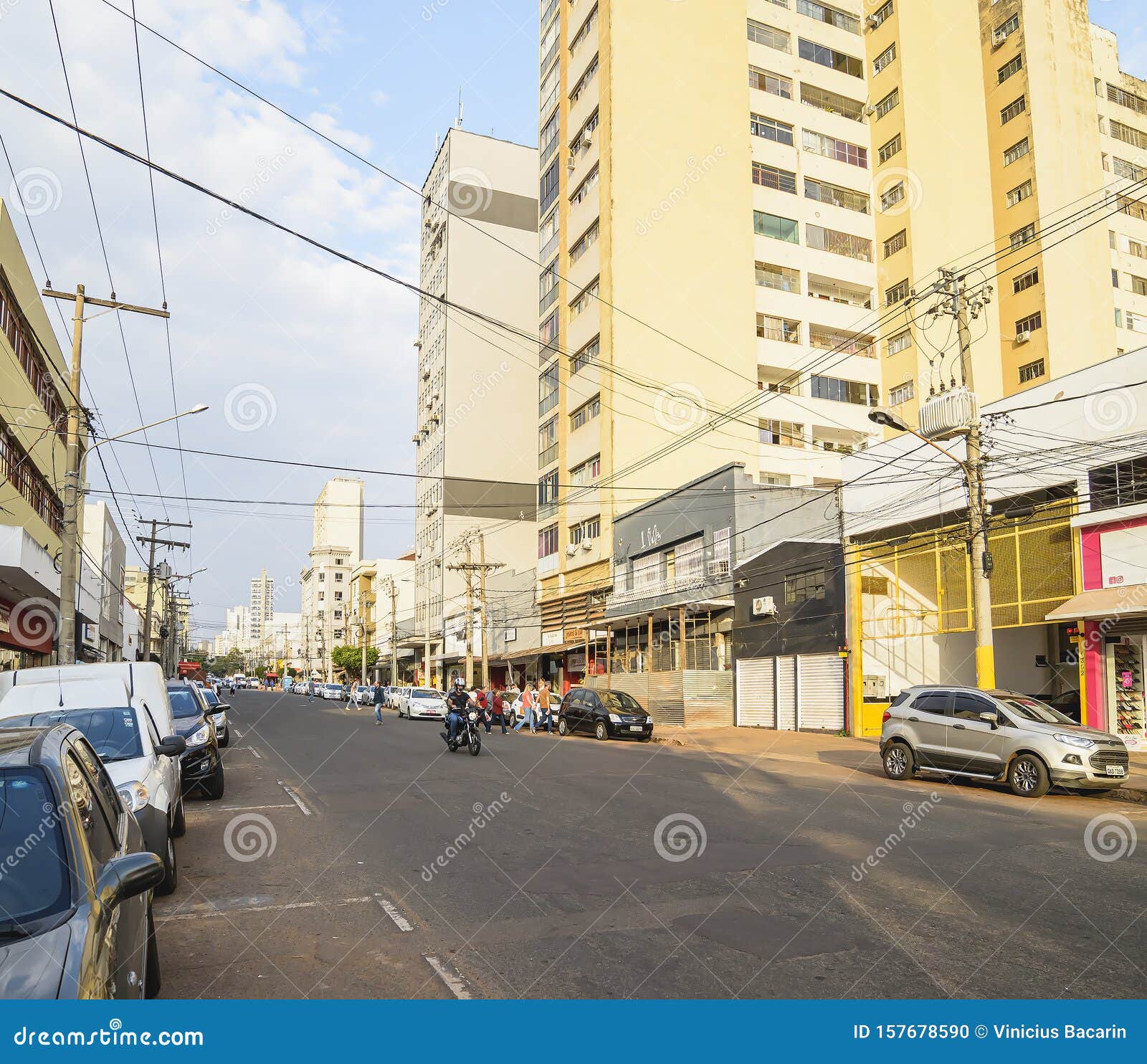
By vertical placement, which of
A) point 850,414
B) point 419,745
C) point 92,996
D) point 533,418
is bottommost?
point 419,745

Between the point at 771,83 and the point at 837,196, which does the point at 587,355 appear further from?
the point at 771,83

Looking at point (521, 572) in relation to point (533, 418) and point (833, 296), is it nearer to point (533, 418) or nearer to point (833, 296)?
point (533, 418)

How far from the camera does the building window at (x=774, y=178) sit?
46781mm

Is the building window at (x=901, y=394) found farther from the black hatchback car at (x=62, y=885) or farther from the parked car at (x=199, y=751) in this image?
the black hatchback car at (x=62, y=885)

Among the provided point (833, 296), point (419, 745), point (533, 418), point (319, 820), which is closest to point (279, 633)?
point (533, 418)

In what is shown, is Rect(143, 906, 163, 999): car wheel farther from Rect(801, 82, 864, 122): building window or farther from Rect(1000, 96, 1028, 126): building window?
Rect(1000, 96, 1028, 126): building window

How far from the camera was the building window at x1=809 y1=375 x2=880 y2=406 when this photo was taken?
153 feet

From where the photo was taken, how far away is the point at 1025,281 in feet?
154

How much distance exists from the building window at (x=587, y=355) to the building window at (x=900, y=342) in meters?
15.5

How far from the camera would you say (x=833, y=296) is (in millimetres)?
48844

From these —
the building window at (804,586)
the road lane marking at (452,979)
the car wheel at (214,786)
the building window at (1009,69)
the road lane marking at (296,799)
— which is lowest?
the road lane marking at (296,799)

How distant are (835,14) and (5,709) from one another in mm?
54313

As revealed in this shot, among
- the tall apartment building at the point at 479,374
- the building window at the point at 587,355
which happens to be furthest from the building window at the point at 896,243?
the tall apartment building at the point at 479,374

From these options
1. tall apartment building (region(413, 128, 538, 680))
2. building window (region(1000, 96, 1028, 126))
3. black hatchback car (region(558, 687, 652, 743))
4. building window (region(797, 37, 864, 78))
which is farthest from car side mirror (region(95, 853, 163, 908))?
tall apartment building (region(413, 128, 538, 680))
